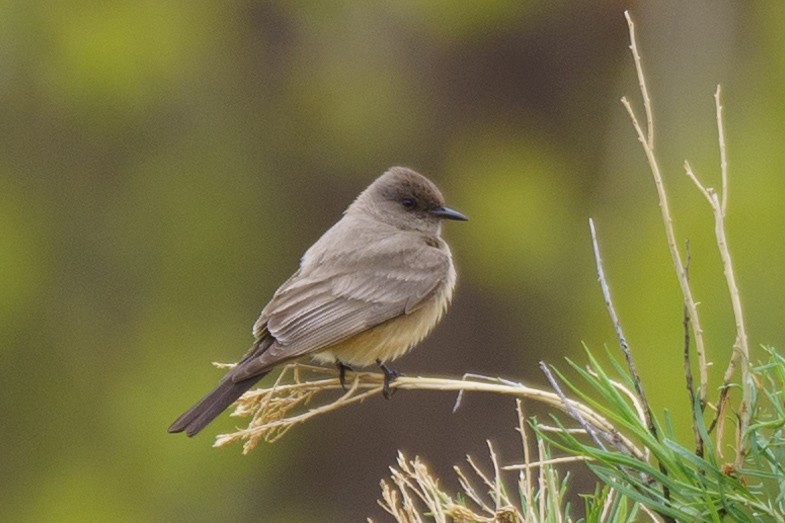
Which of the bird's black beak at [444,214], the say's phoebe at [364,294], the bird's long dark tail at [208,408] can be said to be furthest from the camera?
the bird's black beak at [444,214]

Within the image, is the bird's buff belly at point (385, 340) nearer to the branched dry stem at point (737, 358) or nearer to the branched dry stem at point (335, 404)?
the branched dry stem at point (335, 404)

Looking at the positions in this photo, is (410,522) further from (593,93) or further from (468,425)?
(593,93)

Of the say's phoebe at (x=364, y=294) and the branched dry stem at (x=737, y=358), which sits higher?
the branched dry stem at (x=737, y=358)

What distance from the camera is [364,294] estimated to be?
5273 millimetres

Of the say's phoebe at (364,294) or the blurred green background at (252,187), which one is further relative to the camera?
the blurred green background at (252,187)

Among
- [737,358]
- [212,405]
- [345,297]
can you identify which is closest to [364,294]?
[345,297]

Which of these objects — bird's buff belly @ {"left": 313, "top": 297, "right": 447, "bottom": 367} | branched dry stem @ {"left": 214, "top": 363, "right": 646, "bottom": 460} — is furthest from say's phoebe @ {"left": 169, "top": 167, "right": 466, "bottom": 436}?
branched dry stem @ {"left": 214, "top": 363, "right": 646, "bottom": 460}

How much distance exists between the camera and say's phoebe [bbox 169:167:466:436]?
15.5 feet

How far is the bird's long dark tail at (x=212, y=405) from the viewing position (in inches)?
163

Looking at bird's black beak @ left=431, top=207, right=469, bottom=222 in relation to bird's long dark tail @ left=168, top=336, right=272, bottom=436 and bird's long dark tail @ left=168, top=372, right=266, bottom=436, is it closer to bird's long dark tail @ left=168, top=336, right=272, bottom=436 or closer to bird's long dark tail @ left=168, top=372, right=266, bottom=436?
bird's long dark tail @ left=168, top=336, right=272, bottom=436

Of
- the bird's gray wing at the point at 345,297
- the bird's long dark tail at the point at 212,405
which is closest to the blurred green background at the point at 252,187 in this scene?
→ the bird's gray wing at the point at 345,297

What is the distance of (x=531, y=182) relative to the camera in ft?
44.5

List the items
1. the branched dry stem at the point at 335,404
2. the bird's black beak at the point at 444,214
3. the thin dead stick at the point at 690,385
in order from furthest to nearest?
the bird's black beak at the point at 444,214
the branched dry stem at the point at 335,404
the thin dead stick at the point at 690,385

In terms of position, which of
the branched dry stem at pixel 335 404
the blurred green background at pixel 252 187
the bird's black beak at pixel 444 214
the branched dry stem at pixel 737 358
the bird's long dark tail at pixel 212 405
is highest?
the branched dry stem at pixel 737 358
